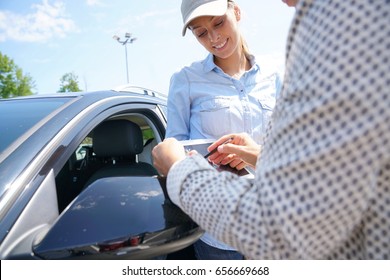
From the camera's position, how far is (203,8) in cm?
175

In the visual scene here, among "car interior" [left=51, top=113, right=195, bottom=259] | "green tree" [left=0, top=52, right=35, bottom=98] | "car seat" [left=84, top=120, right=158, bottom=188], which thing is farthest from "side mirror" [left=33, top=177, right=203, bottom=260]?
"green tree" [left=0, top=52, right=35, bottom=98]

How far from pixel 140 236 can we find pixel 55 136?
27.0 inches

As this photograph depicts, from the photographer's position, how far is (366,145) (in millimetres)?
A: 706

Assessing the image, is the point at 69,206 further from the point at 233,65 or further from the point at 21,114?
the point at 233,65

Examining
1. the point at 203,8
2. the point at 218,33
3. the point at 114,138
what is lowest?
the point at 114,138

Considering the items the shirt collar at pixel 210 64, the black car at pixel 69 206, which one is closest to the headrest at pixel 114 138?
the black car at pixel 69 206

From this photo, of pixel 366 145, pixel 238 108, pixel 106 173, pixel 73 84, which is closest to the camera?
pixel 366 145

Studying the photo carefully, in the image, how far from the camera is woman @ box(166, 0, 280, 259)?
1.81 metres

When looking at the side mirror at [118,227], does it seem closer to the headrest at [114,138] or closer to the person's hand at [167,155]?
the person's hand at [167,155]

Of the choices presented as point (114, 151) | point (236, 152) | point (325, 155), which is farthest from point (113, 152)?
point (325, 155)

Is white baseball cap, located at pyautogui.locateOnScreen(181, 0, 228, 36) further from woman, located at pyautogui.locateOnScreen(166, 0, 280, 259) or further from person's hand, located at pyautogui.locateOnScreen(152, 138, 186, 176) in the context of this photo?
person's hand, located at pyautogui.locateOnScreen(152, 138, 186, 176)

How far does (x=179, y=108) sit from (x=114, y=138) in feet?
2.72

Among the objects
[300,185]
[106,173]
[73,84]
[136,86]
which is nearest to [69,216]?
[300,185]
